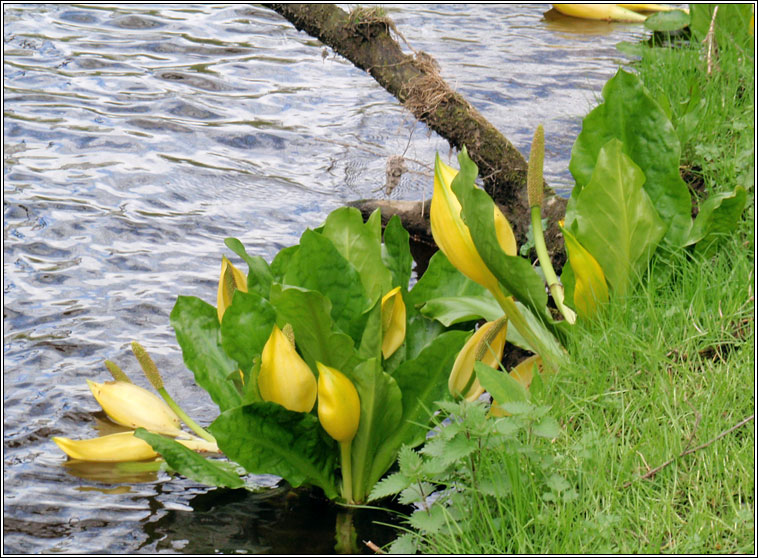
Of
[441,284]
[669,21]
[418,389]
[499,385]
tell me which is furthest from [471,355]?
[669,21]

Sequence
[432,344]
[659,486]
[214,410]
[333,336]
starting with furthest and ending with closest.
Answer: [214,410], [432,344], [333,336], [659,486]

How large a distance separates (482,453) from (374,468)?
1.81 ft

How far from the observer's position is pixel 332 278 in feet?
7.63

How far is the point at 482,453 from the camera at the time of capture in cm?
195

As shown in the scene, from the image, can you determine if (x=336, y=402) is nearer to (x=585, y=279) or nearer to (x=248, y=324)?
(x=248, y=324)

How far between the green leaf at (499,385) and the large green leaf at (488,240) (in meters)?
0.32

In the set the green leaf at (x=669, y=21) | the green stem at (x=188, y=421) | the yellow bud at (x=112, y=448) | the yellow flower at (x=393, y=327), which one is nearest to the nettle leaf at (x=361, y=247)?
the yellow flower at (x=393, y=327)

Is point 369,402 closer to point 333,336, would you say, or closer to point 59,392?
point 333,336

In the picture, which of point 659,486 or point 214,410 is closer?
point 659,486

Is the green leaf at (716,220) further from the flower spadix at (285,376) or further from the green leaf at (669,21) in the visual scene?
the green leaf at (669,21)

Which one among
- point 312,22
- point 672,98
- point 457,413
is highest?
point 312,22

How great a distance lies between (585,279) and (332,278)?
2.33ft

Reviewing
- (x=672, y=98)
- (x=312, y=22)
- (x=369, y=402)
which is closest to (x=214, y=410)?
(x=369, y=402)

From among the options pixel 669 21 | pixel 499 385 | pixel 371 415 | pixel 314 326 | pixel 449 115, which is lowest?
pixel 371 415
